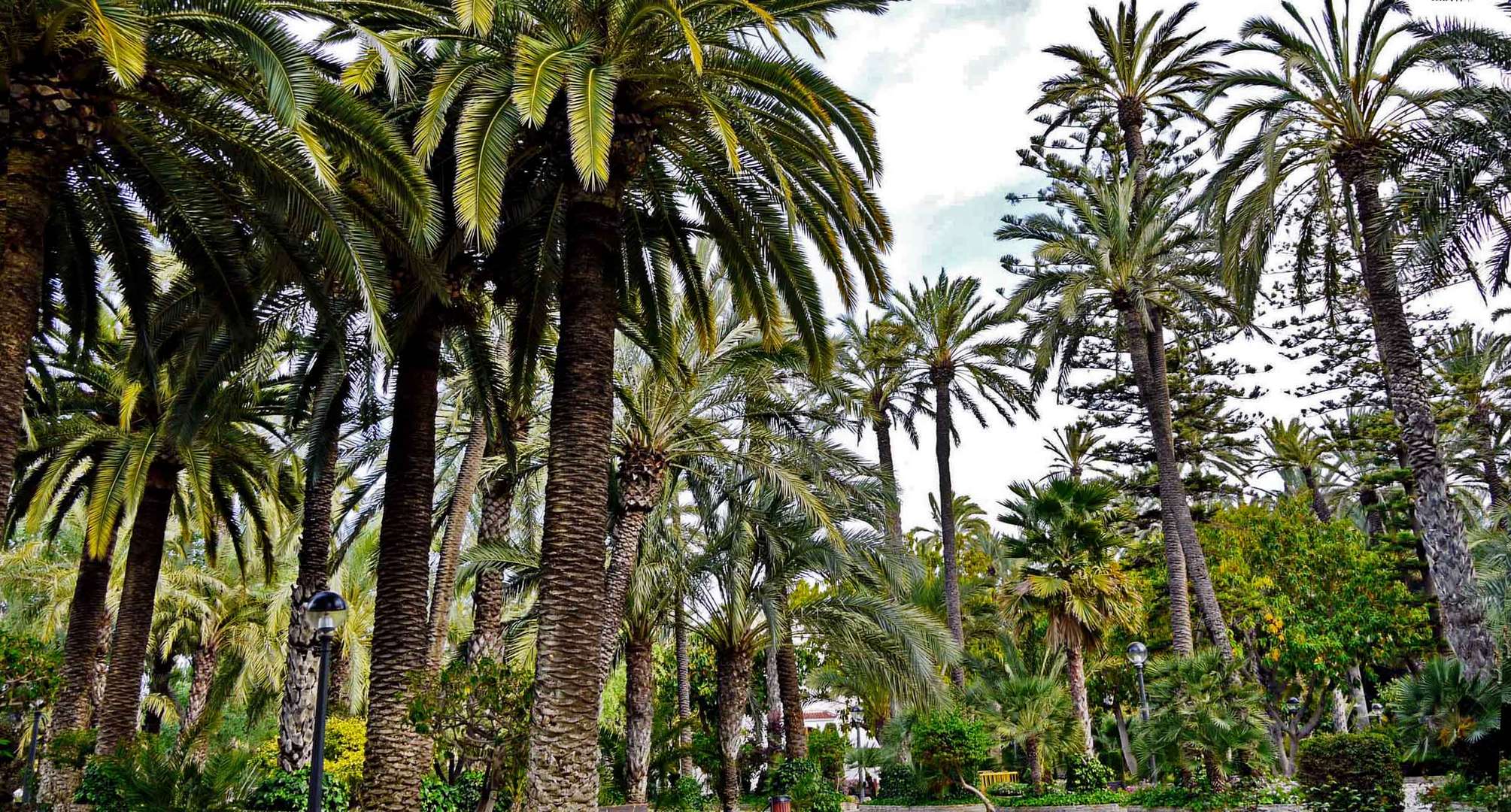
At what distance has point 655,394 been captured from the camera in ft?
58.5

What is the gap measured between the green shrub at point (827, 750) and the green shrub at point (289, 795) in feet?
53.6

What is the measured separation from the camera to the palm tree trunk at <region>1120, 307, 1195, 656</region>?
2264 cm

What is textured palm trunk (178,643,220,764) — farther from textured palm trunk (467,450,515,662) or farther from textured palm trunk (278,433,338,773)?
textured palm trunk (278,433,338,773)

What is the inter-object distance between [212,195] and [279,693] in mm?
26204

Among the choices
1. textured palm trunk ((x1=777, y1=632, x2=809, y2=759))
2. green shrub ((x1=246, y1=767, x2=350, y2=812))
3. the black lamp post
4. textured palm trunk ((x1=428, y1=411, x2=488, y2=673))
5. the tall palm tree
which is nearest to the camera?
the tall palm tree

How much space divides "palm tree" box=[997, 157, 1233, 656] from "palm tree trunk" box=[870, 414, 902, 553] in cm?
540

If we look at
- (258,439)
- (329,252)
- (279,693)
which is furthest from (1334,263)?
(279,693)

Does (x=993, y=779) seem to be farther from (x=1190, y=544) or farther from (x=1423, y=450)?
(x=1423, y=450)

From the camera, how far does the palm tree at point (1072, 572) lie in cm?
2391

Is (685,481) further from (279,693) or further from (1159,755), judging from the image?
(279,693)

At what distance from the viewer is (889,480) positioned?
20.9 m

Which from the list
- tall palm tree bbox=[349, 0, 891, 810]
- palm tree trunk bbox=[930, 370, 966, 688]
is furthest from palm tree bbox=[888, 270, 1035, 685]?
tall palm tree bbox=[349, 0, 891, 810]

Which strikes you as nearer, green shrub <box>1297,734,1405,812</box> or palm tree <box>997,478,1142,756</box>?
green shrub <box>1297,734,1405,812</box>

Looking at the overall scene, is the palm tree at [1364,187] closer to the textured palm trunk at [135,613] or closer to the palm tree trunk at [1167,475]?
the palm tree trunk at [1167,475]
